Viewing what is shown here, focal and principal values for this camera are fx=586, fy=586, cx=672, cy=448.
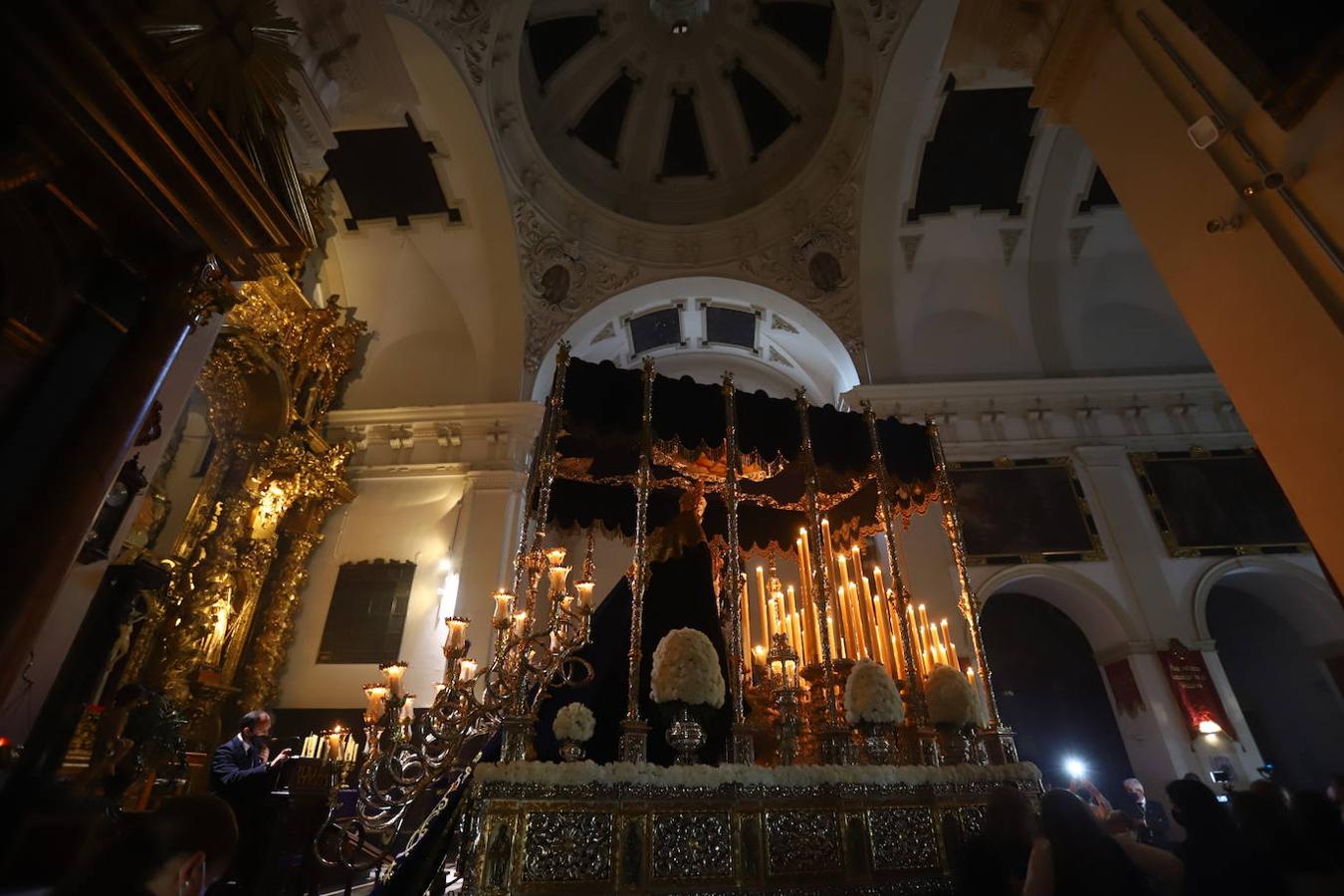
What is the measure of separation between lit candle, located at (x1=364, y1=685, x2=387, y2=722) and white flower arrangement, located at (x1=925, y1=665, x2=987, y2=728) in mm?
3482

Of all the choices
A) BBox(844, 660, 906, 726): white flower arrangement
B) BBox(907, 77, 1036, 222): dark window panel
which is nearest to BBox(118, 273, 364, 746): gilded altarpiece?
BBox(844, 660, 906, 726): white flower arrangement

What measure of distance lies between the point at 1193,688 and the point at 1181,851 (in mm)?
6220

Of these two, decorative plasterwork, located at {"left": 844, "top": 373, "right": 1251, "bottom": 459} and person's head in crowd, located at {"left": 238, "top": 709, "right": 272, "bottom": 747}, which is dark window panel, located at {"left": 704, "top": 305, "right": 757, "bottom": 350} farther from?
person's head in crowd, located at {"left": 238, "top": 709, "right": 272, "bottom": 747}

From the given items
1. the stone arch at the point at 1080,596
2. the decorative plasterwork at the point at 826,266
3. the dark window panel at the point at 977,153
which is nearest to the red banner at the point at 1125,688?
the stone arch at the point at 1080,596

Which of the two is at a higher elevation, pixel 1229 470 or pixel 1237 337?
pixel 1229 470

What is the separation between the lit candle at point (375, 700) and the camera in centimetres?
329

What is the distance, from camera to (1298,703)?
8.23m

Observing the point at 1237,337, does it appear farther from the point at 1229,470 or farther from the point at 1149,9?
the point at 1229,470

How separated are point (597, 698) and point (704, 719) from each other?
1.00m

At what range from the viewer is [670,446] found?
4605mm

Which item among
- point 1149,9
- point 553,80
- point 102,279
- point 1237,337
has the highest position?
point 553,80

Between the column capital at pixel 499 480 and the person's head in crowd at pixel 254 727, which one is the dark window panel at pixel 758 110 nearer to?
the column capital at pixel 499 480

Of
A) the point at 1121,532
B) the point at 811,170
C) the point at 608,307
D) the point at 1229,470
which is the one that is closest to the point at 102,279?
the point at 608,307

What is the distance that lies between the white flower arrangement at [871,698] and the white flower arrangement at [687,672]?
0.88 metres
